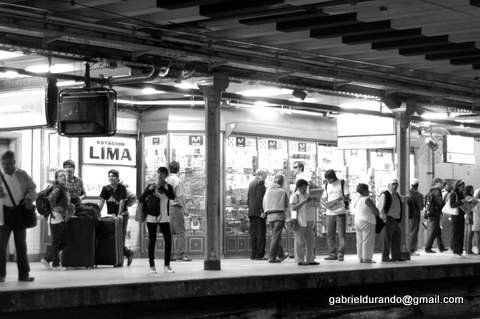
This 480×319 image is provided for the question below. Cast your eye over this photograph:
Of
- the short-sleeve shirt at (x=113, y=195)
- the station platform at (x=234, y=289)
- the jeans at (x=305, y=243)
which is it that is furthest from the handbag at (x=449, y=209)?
the short-sleeve shirt at (x=113, y=195)

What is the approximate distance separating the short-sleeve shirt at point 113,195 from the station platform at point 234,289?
3.67ft

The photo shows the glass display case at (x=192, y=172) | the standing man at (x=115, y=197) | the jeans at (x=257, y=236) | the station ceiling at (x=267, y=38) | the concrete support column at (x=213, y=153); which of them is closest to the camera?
the station ceiling at (x=267, y=38)

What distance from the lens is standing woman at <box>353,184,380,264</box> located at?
59.3ft

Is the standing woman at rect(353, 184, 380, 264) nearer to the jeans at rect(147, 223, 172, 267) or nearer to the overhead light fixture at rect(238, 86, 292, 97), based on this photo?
the overhead light fixture at rect(238, 86, 292, 97)

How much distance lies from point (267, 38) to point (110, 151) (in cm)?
701

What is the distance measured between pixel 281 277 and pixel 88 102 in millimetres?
3729

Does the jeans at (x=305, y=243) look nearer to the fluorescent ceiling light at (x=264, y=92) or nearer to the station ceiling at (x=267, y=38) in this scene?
the station ceiling at (x=267, y=38)

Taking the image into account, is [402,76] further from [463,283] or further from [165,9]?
[165,9]

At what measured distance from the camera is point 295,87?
17875 millimetres

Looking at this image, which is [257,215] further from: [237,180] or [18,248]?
[18,248]

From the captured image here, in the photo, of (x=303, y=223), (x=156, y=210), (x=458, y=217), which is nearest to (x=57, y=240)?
(x=156, y=210)

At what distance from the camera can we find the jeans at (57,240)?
16.1 m

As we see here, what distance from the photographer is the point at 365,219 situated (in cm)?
1814

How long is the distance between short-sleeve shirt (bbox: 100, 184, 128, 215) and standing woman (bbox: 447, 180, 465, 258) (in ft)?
26.3
